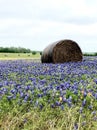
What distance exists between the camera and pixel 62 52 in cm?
2219

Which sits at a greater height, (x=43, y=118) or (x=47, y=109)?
(x=47, y=109)

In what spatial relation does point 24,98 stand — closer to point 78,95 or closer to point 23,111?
point 23,111

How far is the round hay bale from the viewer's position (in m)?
21.8

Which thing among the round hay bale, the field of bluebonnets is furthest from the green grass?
the round hay bale

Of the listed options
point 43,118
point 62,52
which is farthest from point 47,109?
point 62,52

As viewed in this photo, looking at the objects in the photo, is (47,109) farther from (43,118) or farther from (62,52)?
(62,52)

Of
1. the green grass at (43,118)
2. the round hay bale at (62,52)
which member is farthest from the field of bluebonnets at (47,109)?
the round hay bale at (62,52)

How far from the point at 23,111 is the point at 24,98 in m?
0.52

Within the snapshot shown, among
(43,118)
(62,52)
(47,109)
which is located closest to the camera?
(43,118)

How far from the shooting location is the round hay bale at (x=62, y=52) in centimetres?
2181

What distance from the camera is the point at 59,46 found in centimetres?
2212

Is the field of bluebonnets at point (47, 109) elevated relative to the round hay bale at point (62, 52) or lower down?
lower down

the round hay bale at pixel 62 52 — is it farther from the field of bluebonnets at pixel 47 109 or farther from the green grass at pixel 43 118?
the green grass at pixel 43 118

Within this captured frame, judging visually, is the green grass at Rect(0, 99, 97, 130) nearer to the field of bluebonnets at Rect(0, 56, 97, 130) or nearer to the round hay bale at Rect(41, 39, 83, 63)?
the field of bluebonnets at Rect(0, 56, 97, 130)
